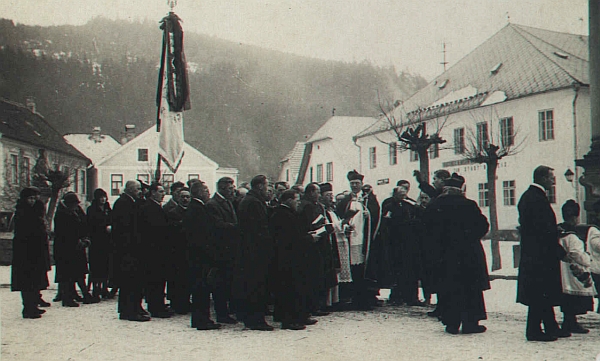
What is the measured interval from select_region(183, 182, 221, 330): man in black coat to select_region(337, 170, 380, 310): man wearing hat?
2.20 meters

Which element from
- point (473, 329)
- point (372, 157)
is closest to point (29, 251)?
point (473, 329)

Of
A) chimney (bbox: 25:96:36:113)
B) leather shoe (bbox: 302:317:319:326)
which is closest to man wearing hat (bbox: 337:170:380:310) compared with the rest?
leather shoe (bbox: 302:317:319:326)

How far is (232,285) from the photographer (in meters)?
7.06

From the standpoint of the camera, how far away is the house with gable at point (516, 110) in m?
18.3

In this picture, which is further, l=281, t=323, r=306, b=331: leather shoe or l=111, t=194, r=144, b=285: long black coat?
l=111, t=194, r=144, b=285: long black coat

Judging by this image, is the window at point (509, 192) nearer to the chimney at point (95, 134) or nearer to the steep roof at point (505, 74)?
the steep roof at point (505, 74)

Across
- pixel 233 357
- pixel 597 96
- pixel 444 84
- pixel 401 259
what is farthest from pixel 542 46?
pixel 233 357

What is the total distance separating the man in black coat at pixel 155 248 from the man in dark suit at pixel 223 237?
1.03m

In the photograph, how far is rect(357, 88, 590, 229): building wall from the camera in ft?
59.7

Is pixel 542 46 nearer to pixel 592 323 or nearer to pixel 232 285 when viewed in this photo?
pixel 592 323

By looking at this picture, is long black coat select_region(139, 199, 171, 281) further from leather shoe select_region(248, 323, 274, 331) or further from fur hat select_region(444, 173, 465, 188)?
fur hat select_region(444, 173, 465, 188)

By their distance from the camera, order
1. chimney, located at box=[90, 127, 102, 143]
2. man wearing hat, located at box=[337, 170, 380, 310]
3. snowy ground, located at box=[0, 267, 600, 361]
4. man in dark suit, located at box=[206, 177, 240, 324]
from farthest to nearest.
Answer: chimney, located at box=[90, 127, 102, 143] → man wearing hat, located at box=[337, 170, 380, 310] → man in dark suit, located at box=[206, 177, 240, 324] → snowy ground, located at box=[0, 267, 600, 361]

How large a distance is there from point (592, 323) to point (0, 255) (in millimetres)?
14705

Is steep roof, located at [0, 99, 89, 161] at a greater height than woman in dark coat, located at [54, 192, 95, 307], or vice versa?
steep roof, located at [0, 99, 89, 161]
